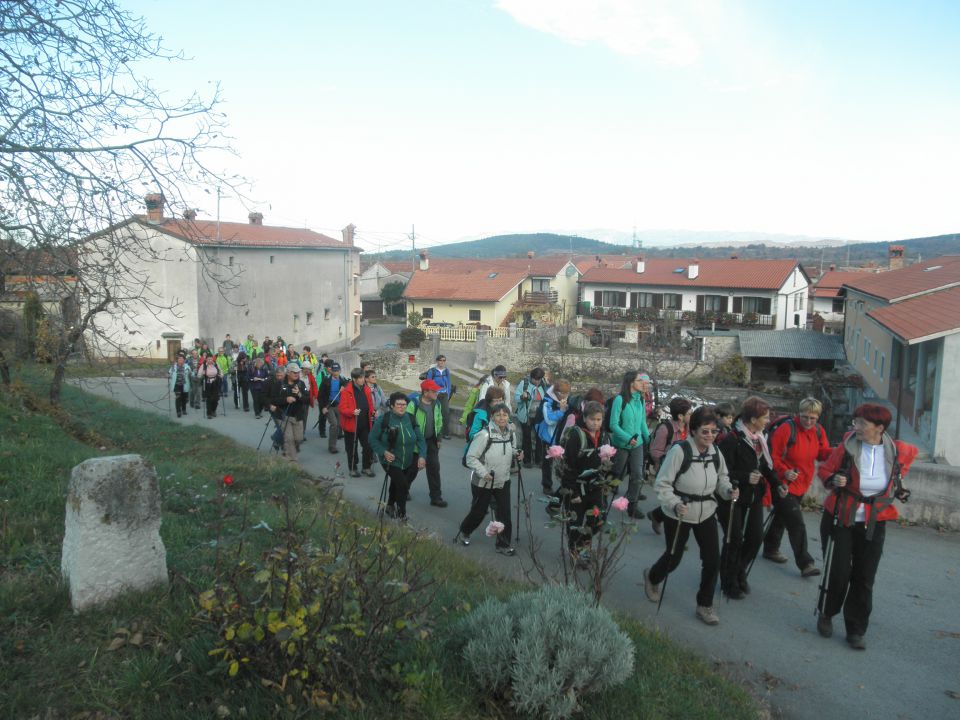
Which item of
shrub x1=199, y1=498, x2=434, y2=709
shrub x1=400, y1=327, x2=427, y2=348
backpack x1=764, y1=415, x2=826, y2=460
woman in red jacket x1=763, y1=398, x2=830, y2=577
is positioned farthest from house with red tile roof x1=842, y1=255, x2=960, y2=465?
shrub x1=400, y1=327, x2=427, y2=348

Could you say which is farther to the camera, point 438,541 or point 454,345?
point 454,345

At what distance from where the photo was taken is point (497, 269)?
215 feet

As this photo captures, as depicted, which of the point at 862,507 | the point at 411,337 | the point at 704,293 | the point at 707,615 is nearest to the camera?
the point at 862,507

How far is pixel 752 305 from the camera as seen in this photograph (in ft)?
177

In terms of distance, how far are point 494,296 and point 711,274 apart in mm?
16836

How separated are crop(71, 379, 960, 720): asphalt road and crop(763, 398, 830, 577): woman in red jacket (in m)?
0.52

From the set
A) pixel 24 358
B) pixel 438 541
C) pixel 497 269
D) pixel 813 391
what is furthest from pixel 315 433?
pixel 497 269

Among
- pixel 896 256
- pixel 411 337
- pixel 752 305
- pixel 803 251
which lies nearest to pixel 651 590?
pixel 411 337

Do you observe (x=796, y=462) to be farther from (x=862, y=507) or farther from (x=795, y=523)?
(x=862, y=507)

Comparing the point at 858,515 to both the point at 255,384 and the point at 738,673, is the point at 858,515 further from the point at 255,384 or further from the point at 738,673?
the point at 255,384

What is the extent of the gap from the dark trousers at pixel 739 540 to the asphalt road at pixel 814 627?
23 cm

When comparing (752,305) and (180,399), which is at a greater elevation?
(752,305)

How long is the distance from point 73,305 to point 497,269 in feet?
190

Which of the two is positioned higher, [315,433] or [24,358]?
[24,358]
